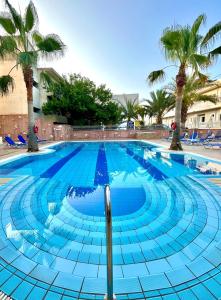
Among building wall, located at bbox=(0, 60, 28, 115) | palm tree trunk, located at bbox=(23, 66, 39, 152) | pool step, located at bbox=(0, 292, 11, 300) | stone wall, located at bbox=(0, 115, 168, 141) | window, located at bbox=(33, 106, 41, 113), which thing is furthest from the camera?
window, located at bbox=(33, 106, 41, 113)

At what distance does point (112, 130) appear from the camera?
72.7ft

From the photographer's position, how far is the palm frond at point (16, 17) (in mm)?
7878

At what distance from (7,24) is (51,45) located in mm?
2108

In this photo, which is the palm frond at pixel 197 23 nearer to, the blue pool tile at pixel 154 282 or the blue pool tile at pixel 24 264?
the blue pool tile at pixel 154 282

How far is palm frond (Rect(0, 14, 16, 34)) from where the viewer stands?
8063 millimetres

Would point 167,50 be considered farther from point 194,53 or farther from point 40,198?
point 40,198

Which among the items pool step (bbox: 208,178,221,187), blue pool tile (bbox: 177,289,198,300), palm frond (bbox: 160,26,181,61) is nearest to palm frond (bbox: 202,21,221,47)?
palm frond (bbox: 160,26,181,61)

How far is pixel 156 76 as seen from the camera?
993cm

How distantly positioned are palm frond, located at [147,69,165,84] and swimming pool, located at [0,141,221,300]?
6.83 m

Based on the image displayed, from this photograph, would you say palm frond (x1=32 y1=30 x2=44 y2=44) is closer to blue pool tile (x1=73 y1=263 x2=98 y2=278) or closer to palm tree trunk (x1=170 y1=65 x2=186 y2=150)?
palm tree trunk (x1=170 y1=65 x2=186 y2=150)

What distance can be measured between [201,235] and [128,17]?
611 inches

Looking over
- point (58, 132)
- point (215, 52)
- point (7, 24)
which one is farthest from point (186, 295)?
point (58, 132)

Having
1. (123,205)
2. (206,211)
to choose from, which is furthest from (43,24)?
(206,211)

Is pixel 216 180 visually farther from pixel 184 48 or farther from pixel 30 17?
pixel 30 17
